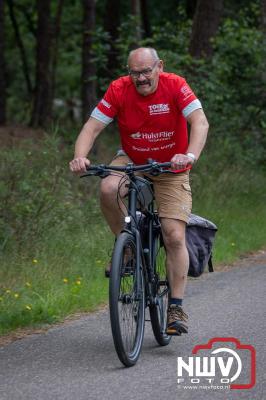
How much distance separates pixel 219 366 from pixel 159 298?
0.91 metres

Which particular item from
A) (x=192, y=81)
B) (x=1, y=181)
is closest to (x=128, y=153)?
(x=1, y=181)

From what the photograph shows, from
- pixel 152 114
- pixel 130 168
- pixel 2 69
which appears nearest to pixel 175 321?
pixel 130 168

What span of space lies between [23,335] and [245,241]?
5.87m

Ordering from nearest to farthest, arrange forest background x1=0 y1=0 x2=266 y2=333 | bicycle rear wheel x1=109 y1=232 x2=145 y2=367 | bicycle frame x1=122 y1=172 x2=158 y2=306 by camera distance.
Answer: bicycle rear wheel x1=109 y1=232 x2=145 y2=367 → bicycle frame x1=122 y1=172 x2=158 y2=306 → forest background x1=0 y1=0 x2=266 y2=333

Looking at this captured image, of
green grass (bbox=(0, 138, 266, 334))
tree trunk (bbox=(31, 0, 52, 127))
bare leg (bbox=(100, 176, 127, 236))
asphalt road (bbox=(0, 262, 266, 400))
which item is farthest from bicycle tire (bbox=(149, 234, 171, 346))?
tree trunk (bbox=(31, 0, 52, 127))

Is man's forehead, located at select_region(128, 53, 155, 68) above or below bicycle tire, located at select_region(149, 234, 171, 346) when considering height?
above

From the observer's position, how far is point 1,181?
450 inches

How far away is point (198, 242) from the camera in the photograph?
792 centimetres

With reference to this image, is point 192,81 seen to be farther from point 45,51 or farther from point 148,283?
point 45,51

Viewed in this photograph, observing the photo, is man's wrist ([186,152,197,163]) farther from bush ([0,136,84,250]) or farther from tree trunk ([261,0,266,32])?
tree trunk ([261,0,266,32])

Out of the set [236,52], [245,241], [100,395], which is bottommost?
[245,241]

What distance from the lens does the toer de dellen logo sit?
6.53 metres

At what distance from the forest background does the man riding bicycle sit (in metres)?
1.53

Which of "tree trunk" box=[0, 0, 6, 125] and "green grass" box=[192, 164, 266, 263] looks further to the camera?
"tree trunk" box=[0, 0, 6, 125]
